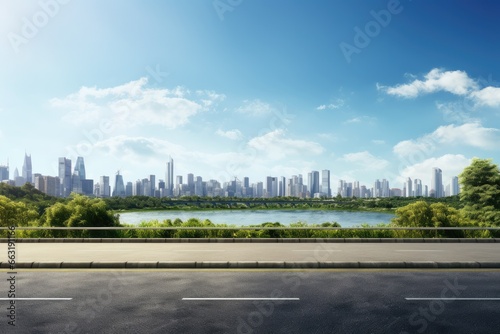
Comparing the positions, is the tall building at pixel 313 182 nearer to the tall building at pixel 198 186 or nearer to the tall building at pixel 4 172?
the tall building at pixel 198 186

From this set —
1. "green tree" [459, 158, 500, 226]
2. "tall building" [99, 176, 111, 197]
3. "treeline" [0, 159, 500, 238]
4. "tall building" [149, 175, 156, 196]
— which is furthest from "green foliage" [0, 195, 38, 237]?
"tall building" [149, 175, 156, 196]

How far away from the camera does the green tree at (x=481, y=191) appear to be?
2868 centimetres

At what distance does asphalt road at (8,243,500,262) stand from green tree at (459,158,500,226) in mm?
12840

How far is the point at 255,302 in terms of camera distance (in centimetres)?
790

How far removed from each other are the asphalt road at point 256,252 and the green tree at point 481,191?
12840 mm

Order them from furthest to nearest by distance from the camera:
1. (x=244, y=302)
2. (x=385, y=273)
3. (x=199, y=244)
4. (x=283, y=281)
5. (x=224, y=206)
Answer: (x=224, y=206) < (x=199, y=244) < (x=385, y=273) < (x=283, y=281) < (x=244, y=302)

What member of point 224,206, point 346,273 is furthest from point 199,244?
point 224,206

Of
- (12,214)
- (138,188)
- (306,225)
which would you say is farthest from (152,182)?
(306,225)

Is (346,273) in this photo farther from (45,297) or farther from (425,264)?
(45,297)

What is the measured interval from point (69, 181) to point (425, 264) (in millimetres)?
53957

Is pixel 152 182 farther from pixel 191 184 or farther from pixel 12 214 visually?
pixel 12 214

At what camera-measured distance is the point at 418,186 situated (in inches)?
2333

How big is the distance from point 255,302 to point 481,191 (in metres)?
26.4

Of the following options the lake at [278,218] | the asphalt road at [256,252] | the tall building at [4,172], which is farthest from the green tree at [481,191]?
the tall building at [4,172]
